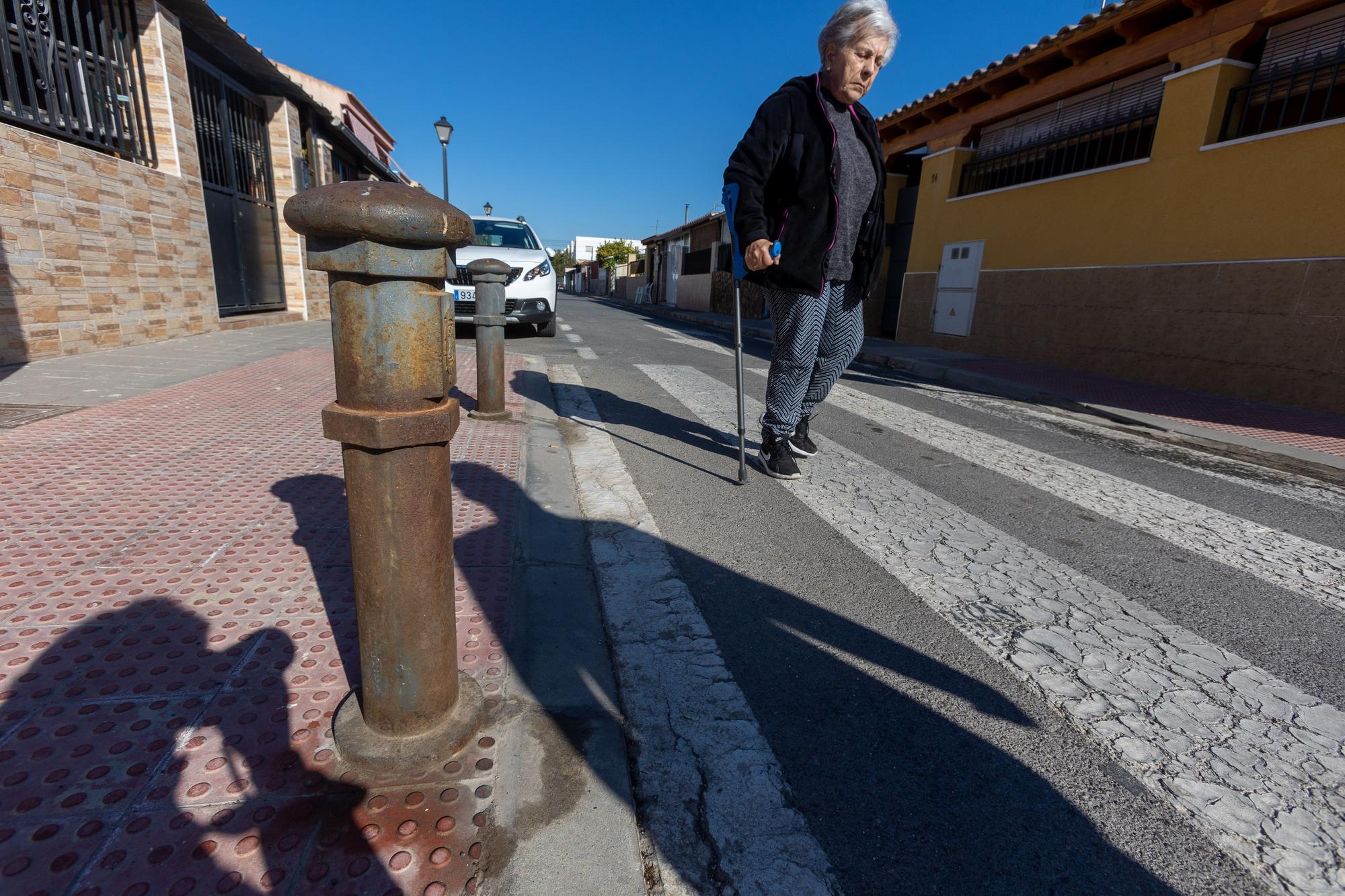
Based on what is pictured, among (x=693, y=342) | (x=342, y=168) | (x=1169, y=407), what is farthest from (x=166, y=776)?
(x=342, y=168)

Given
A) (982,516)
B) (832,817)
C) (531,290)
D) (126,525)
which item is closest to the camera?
(832,817)

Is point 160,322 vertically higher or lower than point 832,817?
higher

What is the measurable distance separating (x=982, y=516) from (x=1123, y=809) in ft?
6.04

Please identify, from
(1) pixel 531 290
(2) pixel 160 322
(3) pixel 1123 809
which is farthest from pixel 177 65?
(3) pixel 1123 809

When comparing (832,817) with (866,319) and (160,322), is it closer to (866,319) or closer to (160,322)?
(160,322)

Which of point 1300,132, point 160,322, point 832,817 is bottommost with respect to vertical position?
point 832,817

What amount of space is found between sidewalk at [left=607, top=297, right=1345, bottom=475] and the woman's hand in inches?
171

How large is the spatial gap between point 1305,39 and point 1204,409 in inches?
170

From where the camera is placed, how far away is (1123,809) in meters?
1.32

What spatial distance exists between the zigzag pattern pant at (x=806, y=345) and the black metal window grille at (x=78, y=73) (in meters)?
6.30

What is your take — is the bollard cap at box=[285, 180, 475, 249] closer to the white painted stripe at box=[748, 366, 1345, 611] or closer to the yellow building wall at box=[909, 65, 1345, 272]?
the white painted stripe at box=[748, 366, 1345, 611]

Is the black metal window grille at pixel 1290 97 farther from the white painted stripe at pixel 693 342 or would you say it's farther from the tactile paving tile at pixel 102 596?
the tactile paving tile at pixel 102 596

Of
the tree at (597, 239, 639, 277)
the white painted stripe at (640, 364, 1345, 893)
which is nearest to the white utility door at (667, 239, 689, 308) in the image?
the tree at (597, 239, 639, 277)

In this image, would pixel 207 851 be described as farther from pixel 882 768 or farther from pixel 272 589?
pixel 882 768
